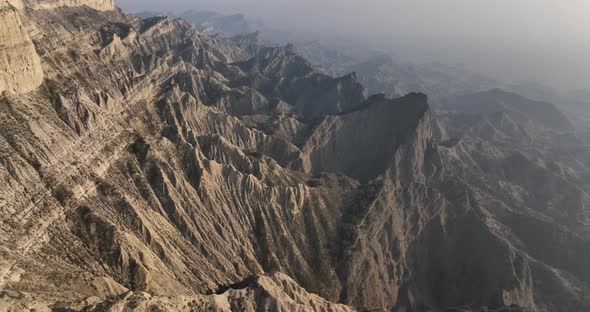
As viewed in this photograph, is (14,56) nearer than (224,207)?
Yes

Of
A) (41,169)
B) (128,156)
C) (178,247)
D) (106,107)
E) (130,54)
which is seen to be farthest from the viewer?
(130,54)

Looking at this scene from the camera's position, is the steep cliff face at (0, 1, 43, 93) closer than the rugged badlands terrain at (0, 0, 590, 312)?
No

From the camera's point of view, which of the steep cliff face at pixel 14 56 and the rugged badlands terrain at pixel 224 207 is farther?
the steep cliff face at pixel 14 56

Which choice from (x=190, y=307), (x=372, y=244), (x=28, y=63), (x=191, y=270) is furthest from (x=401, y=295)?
(x=28, y=63)

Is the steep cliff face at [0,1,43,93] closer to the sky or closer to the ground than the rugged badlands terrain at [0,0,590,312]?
closer to the sky

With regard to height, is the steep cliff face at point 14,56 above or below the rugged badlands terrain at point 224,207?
above

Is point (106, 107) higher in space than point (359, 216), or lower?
higher

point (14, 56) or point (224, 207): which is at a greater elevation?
point (14, 56)

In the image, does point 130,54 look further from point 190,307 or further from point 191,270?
point 190,307
